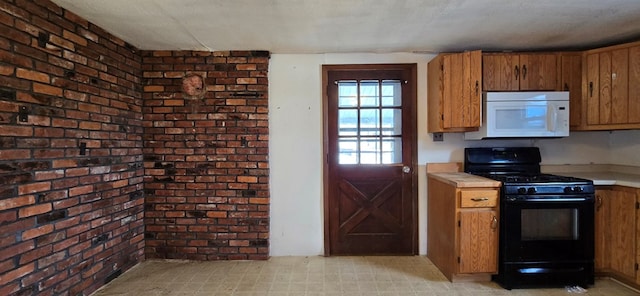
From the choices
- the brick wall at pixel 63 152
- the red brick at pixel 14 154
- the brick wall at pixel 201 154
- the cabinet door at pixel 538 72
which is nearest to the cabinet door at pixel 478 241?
the cabinet door at pixel 538 72

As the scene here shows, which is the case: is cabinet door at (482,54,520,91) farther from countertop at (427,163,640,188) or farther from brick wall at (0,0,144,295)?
brick wall at (0,0,144,295)

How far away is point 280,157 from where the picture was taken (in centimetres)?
308

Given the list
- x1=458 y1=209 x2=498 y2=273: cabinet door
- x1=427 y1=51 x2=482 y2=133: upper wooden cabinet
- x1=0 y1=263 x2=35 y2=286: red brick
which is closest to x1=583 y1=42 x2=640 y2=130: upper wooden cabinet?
x1=427 y1=51 x2=482 y2=133: upper wooden cabinet

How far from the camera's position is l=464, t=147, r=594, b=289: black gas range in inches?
94.1

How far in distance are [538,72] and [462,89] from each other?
29.6 inches

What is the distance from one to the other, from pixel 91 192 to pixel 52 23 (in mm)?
1219

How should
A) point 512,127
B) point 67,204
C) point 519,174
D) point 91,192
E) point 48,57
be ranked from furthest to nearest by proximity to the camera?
point 519,174 < point 512,127 < point 91,192 < point 67,204 < point 48,57

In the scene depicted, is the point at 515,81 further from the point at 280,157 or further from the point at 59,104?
the point at 59,104

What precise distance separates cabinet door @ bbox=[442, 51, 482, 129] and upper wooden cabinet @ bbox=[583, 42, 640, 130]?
1.04m

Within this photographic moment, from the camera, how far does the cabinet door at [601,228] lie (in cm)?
250

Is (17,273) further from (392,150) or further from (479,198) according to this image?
(479,198)

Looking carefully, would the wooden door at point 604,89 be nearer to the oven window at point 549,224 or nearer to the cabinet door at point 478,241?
the oven window at point 549,224

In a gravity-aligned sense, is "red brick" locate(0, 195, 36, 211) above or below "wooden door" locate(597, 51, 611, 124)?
below

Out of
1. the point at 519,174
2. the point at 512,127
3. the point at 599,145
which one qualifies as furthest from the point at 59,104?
the point at 599,145
